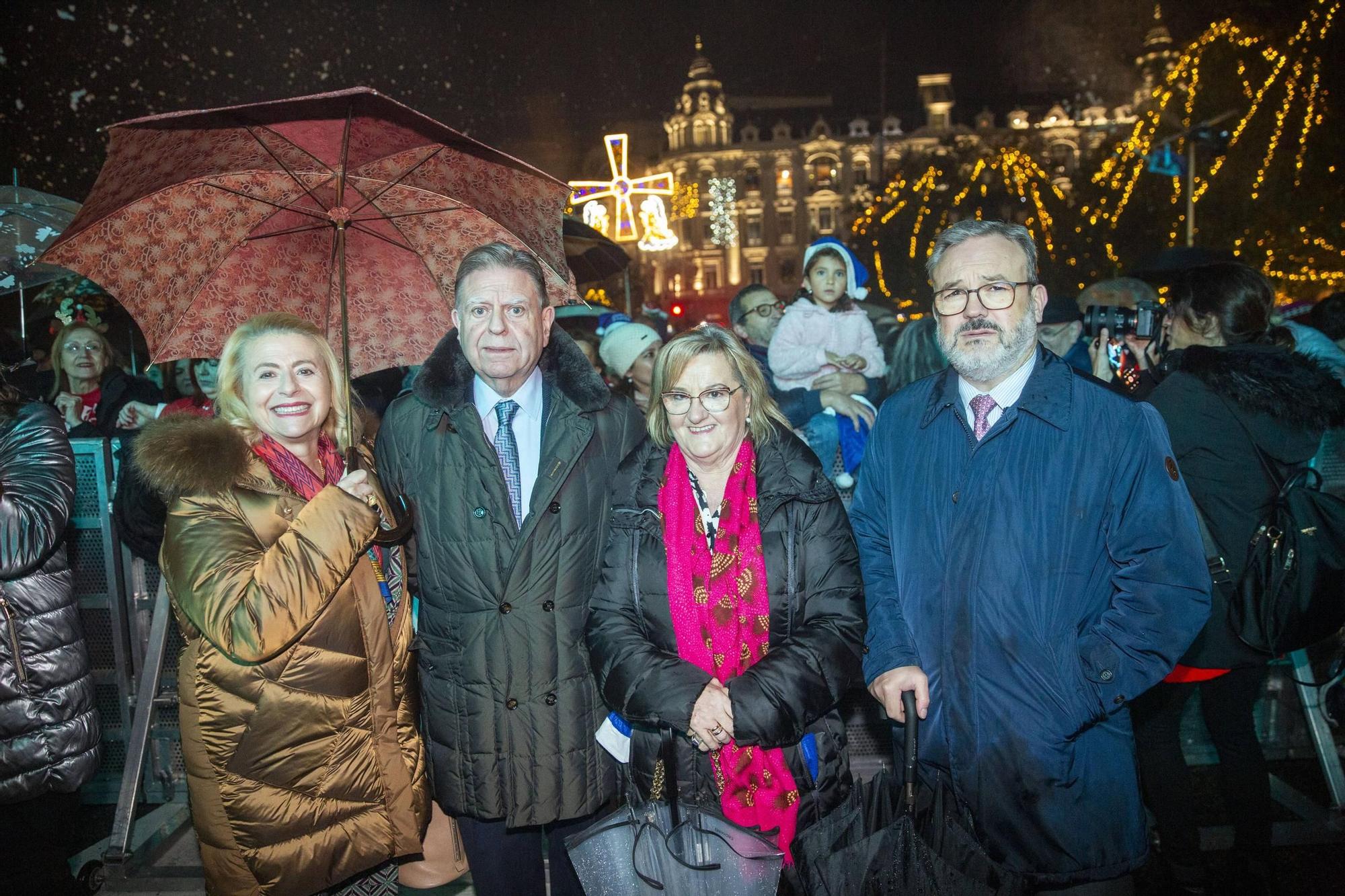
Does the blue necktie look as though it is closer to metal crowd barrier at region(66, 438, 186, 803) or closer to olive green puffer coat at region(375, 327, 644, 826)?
olive green puffer coat at region(375, 327, 644, 826)

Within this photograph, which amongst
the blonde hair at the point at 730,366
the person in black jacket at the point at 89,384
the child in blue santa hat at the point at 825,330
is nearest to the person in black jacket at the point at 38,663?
the blonde hair at the point at 730,366

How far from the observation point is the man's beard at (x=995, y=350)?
2.51 metres

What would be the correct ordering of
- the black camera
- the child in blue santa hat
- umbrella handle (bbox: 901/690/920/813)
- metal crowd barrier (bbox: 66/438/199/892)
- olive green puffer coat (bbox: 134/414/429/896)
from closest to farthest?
umbrella handle (bbox: 901/690/920/813) < olive green puffer coat (bbox: 134/414/429/896) < the black camera < metal crowd barrier (bbox: 66/438/199/892) < the child in blue santa hat

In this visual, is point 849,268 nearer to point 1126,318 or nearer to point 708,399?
point 1126,318

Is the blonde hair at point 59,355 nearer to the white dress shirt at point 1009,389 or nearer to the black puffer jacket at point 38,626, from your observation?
the black puffer jacket at point 38,626

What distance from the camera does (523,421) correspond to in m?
2.95

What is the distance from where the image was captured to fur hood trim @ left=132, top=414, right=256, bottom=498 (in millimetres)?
2482

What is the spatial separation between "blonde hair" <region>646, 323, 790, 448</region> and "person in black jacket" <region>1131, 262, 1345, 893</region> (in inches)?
67.3

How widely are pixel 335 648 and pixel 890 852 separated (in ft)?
5.48

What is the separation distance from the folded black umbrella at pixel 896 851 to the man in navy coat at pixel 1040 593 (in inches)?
8.7

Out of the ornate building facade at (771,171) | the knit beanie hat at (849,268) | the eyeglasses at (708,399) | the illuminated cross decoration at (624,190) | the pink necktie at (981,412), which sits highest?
the ornate building facade at (771,171)

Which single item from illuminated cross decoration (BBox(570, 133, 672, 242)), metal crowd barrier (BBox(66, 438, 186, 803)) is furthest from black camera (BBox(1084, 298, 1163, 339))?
illuminated cross decoration (BBox(570, 133, 672, 242))

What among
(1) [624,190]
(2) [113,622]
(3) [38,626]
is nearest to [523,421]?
(3) [38,626]

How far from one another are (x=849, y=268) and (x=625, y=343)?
159 centimetres
